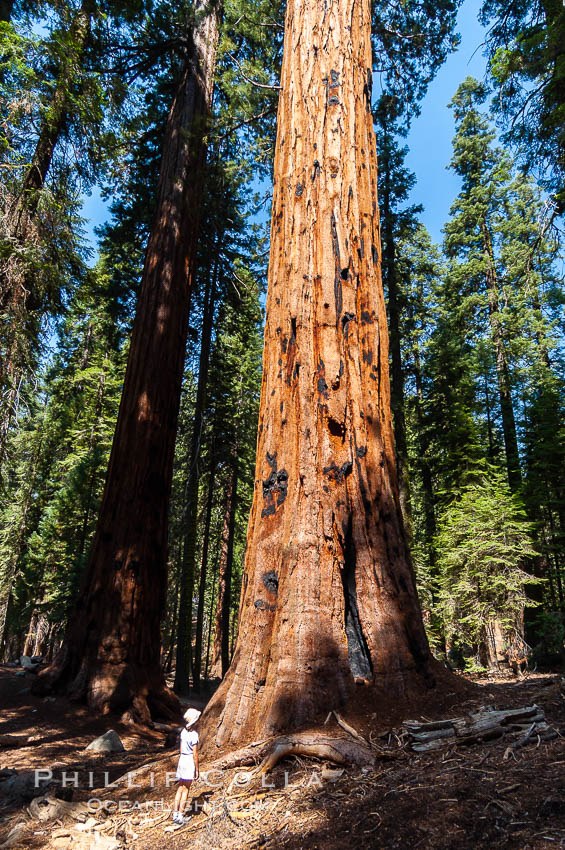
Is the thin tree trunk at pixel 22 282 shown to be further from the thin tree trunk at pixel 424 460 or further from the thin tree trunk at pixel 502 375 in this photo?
the thin tree trunk at pixel 424 460

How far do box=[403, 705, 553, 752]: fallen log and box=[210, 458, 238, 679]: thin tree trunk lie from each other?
16505 millimetres

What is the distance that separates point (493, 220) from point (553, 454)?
446 inches

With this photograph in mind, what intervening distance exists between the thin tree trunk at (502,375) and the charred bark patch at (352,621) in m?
13.6

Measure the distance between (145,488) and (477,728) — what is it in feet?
18.3

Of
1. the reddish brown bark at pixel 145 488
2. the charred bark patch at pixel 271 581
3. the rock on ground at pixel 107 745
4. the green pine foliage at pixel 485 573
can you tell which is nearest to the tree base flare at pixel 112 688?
the reddish brown bark at pixel 145 488

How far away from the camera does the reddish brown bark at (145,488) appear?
6188 mm

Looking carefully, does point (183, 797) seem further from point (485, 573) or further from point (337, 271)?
point (485, 573)

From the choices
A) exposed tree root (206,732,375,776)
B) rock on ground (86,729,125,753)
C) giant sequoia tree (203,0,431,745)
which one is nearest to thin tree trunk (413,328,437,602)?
rock on ground (86,729,125,753)

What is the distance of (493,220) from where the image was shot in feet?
67.6

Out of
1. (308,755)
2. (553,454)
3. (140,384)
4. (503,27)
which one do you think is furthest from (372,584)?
(553,454)

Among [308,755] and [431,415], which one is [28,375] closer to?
[308,755]

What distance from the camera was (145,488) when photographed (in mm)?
7027

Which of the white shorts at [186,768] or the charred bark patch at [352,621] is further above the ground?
the charred bark patch at [352,621]

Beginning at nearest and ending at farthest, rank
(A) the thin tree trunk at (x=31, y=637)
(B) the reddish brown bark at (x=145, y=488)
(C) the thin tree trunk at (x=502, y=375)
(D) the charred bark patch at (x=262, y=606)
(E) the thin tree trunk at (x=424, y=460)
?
(D) the charred bark patch at (x=262, y=606) < (B) the reddish brown bark at (x=145, y=488) < (C) the thin tree trunk at (x=502, y=375) < (E) the thin tree trunk at (x=424, y=460) < (A) the thin tree trunk at (x=31, y=637)
